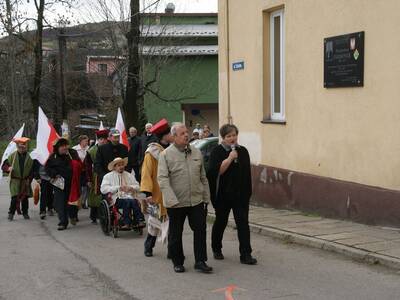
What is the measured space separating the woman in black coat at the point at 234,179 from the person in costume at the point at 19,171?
586cm

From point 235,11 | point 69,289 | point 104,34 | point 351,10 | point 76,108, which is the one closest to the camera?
point 69,289

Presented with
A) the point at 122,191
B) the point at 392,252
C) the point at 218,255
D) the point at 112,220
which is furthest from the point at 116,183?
the point at 392,252

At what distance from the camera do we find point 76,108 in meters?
43.6

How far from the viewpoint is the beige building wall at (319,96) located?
8.95m

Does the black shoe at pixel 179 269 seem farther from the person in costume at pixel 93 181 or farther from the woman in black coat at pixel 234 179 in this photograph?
the person in costume at pixel 93 181

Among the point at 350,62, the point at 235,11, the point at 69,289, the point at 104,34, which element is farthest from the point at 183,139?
the point at 104,34

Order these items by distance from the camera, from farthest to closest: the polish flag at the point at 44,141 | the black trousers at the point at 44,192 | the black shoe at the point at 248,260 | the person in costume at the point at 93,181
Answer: the black trousers at the point at 44,192 < the polish flag at the point at 44,141 < the person in costume at the point at 93,181 < the black shoe at the point at 248,260

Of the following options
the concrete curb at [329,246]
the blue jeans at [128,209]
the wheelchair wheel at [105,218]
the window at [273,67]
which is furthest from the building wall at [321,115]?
the wheelchair wheel at [105,218]

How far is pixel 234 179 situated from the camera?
737 cm

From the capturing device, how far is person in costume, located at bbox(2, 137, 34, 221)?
12.1 meters

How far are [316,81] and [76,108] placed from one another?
34.7 metres

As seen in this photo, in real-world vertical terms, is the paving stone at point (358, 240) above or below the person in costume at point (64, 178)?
below

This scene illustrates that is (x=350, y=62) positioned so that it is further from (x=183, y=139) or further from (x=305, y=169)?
(x=183, y=139)

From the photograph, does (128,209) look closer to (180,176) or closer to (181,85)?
(180,176)
